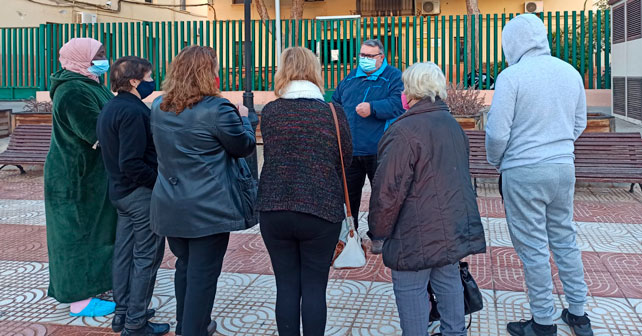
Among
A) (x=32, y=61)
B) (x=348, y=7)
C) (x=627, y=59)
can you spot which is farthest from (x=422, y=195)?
(x=348, y=7)

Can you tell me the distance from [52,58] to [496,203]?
11.3 m

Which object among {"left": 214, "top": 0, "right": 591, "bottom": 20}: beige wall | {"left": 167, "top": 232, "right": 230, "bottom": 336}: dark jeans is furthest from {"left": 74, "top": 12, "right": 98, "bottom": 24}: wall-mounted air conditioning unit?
{"left": 167, "top": 232, "right": 230, "bottom": 336}: dark jeans

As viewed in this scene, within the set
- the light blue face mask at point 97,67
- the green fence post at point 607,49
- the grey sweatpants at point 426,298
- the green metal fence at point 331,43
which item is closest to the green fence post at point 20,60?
the green metal fence at point 331,43

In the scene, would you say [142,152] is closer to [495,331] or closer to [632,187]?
[495,331]

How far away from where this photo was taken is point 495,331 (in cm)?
367

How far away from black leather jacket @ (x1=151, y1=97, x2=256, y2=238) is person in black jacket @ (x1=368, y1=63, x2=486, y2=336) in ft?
2.61

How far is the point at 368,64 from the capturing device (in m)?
4.99

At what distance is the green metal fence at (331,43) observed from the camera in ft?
36.9

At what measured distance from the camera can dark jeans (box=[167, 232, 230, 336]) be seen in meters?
3.20

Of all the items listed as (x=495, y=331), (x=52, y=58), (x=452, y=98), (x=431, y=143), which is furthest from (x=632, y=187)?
(x=52, y=58)

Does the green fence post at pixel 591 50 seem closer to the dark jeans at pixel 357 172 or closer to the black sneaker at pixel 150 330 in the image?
the dark jeans at pixel 357 172

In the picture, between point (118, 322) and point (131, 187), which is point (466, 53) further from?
point (118, 322)

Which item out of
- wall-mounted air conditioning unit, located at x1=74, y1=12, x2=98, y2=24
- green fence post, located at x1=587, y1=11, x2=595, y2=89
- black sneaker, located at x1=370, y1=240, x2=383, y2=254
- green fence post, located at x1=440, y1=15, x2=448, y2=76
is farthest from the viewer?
wall-mounted air conditioning unit, located at x1=74, y1=12, x2=98, y2=24

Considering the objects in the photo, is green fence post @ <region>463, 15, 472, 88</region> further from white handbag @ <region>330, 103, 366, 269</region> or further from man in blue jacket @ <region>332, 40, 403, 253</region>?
white handbag @ <region>330, 103, 366, 269</region>
